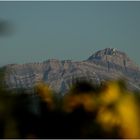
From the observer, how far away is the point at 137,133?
8.32 meters

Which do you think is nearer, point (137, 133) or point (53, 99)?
point (137, 133)

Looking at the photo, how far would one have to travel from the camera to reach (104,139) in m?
8.24

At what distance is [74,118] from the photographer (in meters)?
8.79

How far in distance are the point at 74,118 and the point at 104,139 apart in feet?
2.52

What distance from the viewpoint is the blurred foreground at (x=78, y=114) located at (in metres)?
8.23

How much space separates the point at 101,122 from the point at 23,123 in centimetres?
126

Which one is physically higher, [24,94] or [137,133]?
[24,94]

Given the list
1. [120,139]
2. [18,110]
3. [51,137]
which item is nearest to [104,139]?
[120,139]

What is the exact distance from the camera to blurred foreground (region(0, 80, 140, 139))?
8227 millimetres

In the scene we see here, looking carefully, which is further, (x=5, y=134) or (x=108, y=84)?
(x=108, y=84)

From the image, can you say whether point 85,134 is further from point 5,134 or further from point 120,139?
point 5,134

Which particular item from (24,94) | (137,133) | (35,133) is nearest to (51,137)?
(35,133)

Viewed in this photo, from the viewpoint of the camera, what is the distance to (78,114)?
8883 mm

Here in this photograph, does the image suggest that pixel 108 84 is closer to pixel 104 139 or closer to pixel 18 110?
pixel 104 139
